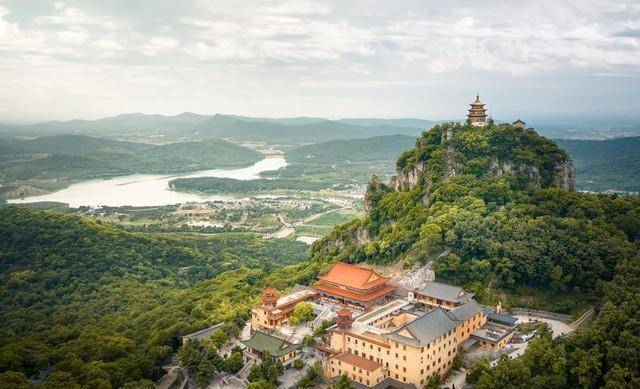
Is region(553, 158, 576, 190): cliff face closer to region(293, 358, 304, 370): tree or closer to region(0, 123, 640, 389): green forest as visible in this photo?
region(0, 123, 640, 389): green forest

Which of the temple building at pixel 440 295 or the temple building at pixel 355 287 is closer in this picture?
the temple building at pixel 440 295

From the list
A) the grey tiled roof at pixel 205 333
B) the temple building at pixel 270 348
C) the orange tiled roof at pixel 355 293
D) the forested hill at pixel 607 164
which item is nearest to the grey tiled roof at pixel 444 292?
the orange tiled roof at pixel 355 293

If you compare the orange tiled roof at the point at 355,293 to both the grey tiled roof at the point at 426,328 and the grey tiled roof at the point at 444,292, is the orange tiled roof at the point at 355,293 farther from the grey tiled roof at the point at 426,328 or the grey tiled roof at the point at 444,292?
the grey tiled roof at the point at 426,328

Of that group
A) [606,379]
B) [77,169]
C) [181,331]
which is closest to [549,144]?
[606,379]

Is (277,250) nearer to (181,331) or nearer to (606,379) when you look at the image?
(181,331)

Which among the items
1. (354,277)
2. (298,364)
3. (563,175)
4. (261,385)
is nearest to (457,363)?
(298,364)

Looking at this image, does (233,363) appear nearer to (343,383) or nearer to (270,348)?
(270,348)

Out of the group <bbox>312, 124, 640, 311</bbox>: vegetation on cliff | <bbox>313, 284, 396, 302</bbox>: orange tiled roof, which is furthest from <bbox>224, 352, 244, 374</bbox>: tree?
<bbox>312, 124, 640, 311</bbox>: vegetation on cliff
